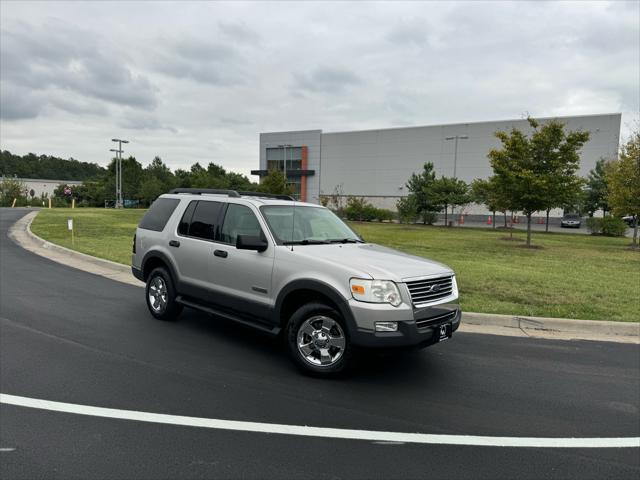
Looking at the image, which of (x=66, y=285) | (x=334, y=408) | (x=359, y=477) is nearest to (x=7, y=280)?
(x=66, y=285)

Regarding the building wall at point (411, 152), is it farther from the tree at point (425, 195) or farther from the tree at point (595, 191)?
the tree at point (425, 195)

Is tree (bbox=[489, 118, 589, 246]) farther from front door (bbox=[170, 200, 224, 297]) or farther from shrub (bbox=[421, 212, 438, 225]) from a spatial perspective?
shrub (bbox=[421, 212, 438, 225])

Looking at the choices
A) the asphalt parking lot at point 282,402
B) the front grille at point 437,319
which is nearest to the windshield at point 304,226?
the asphalt parking lot at point 282,402

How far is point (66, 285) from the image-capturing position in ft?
28.9

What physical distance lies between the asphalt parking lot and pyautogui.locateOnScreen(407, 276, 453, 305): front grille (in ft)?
2.87

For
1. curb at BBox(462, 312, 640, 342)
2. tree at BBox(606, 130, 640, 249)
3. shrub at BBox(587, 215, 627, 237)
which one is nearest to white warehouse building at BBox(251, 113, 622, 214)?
shrub at BBox(587, 215, 627, 237)

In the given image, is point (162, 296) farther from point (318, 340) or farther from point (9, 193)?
point (9, 193)

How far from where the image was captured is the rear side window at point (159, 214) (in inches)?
262

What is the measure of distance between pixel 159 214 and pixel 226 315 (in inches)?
90.6

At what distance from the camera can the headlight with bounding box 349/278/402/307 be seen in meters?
4.23

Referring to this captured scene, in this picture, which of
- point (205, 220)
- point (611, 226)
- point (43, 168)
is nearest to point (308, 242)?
point (205, 220)

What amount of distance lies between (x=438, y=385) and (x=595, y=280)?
8.72 metres

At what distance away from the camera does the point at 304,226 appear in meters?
5.55

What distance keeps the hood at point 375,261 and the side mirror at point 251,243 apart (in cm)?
38
